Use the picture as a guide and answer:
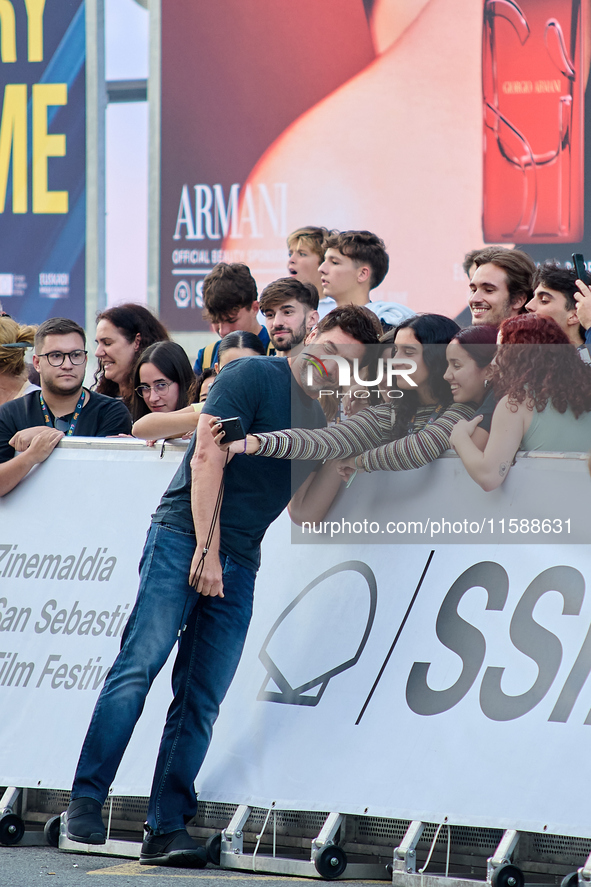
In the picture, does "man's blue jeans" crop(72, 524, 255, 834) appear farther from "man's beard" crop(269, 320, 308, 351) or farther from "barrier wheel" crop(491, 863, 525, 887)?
"man's beard" crop(269, 320, 308, 351)

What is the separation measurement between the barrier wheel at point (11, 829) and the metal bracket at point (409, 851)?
150 cm

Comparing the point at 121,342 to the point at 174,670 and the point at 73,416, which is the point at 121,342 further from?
the point at 174,670

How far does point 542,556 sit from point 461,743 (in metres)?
0.68

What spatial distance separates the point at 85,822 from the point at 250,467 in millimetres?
1294

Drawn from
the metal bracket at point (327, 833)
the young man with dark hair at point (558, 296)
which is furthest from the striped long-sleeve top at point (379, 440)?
the metal bracket at point (327, 833)

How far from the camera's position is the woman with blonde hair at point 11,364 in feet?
19.4

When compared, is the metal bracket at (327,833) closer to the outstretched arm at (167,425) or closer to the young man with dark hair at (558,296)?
the outstretched arm at (167,425)

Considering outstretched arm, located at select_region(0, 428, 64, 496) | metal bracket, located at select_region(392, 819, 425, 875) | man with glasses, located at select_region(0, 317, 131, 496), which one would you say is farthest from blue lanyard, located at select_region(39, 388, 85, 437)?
metal bracket, located at select_region(392, 819, 425, 875)

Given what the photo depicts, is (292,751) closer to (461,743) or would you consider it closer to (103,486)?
(461,743)

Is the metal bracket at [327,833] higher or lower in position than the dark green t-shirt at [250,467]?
lower

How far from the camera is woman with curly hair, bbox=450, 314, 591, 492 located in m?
3.93

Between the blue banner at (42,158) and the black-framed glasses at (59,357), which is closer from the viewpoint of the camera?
the black-framed glasses at (59,357)

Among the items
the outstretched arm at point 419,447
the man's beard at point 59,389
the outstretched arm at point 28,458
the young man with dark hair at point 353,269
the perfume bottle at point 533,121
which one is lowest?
the outstretched arm at point 28,458

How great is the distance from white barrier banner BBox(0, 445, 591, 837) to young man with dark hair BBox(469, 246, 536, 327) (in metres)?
1.07
